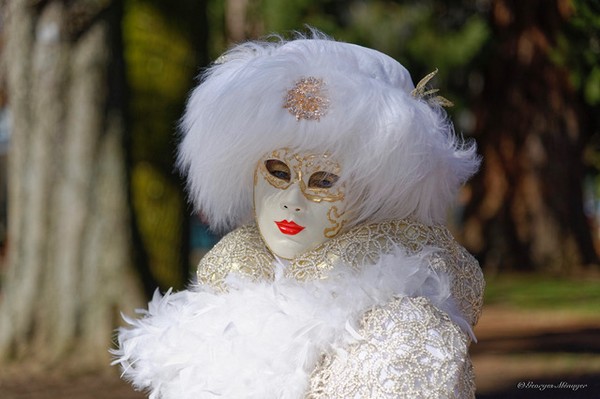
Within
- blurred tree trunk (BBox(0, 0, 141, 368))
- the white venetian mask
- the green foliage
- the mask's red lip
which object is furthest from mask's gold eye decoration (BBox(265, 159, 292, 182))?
the green foliage

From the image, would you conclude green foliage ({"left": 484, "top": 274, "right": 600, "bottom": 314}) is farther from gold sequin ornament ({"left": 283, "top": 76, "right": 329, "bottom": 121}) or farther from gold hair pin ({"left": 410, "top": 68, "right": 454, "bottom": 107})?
gold sequin ornament ({"left": 283, "top": 76, "right": 329, "bottom": 121})

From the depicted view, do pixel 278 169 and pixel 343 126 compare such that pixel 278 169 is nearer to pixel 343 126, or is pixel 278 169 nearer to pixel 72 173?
pixel 343 126

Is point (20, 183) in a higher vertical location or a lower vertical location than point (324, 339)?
lower

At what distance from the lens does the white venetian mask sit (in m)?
2.66

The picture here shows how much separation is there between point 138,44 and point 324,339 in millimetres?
4911

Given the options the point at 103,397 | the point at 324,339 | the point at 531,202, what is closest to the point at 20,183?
the point at 103,397

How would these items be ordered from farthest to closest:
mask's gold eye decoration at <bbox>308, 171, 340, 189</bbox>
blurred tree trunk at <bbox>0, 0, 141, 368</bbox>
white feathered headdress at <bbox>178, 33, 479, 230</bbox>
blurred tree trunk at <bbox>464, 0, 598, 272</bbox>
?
blurred tree trunk at <bbox>464, 0, 598, 272</bbox>
blurred tree trunk at <bbox>0, 0, 141, 368</bbox>
mask's gold eye decoration at <bbox>308, 171, 340, 189</bbox>
white feathered headdress at <bbox>178, 33, 479, 230</bbox>

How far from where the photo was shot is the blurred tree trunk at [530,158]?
14438mm

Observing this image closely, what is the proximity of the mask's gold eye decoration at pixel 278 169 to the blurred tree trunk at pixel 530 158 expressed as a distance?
12.1 meters

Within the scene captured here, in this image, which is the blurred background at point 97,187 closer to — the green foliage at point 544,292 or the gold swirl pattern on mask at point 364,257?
the gold swirl pattern on mask at point 364,257

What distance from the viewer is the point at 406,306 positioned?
2482 millimetres

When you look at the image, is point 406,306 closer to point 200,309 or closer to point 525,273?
point 200,309

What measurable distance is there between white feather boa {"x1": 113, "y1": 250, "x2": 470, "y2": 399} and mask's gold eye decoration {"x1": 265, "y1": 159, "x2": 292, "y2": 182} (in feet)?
0.93

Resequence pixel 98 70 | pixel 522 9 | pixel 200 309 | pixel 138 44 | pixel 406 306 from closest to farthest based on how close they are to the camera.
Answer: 1. pixel 406 306
2. pixel 200 309
3. pixel 98 70
4. pixel 138 44
5. pixel 522 9
